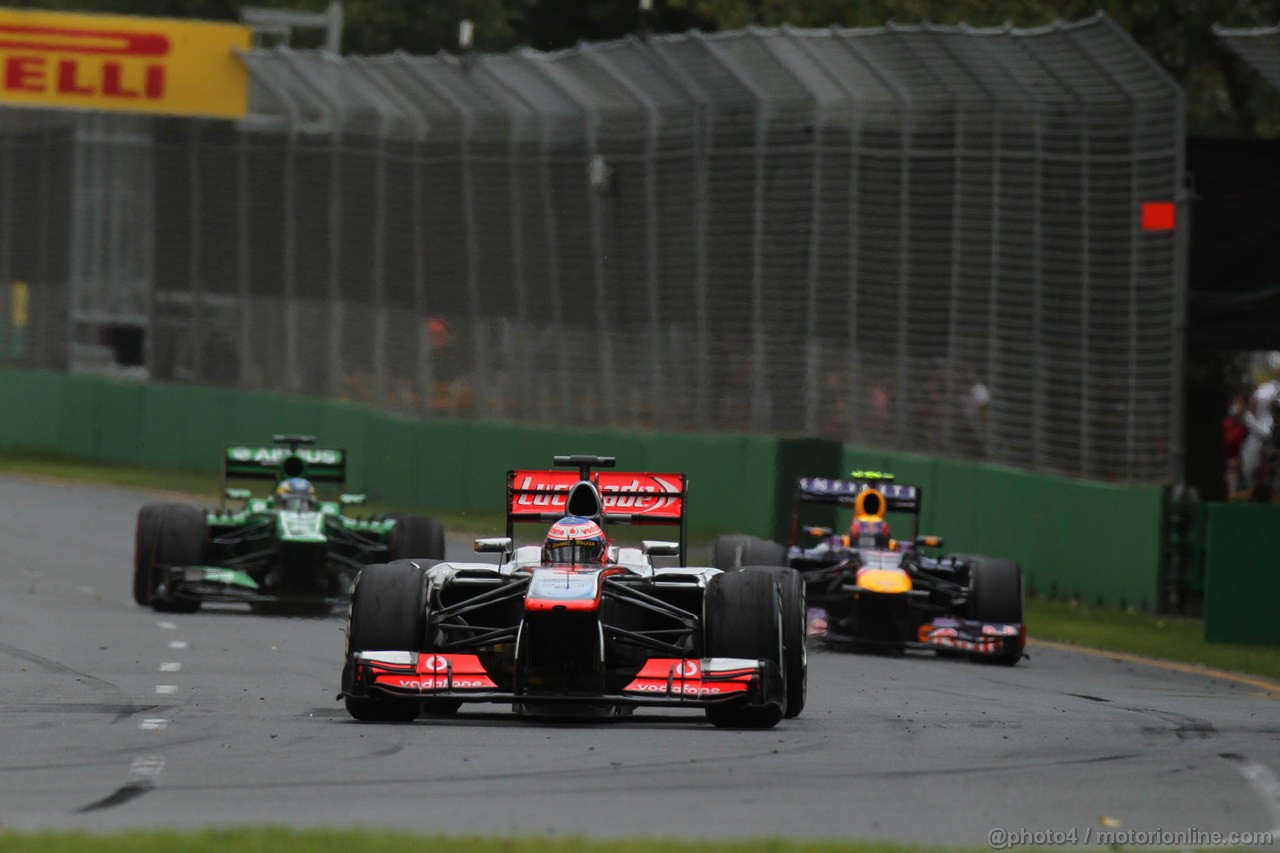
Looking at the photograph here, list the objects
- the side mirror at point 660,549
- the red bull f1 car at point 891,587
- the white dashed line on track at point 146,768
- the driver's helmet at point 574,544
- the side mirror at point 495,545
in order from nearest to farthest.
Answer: the white dashed line on track at point 146,768, the driver's helmet at point 574,544, the side mirror at point 495,545, the side mirror at point 660,549, the red bull f1 car at point 891,587

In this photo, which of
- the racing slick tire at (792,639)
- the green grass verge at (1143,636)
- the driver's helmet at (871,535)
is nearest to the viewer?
the racing slick tire at (792,639)

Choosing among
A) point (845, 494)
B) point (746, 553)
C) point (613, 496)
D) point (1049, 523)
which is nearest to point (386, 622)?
point (613, 496)

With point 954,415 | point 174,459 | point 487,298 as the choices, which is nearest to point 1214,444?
point 954,415

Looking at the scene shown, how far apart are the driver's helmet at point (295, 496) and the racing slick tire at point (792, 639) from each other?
25.4 ft

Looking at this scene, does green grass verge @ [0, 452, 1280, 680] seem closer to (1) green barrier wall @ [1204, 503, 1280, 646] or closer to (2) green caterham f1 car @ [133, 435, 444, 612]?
(1) green barrier wall @ [1204, 503, 1280, 646]

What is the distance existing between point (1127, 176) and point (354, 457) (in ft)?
47.6

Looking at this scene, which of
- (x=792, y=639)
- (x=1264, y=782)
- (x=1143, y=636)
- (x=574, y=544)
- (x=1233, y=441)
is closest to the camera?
(x=1264, y=782)

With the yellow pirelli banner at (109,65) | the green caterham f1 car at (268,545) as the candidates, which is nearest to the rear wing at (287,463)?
the green caterham f1 car at (268,545)

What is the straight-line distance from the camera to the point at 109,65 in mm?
37844

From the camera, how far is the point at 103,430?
37938 millimetres

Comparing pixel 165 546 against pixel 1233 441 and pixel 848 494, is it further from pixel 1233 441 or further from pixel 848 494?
pixel 1233 441

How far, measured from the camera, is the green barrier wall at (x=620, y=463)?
885 inches

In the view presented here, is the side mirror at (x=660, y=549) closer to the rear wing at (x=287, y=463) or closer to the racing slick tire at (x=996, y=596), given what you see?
the racing slick tire at (x=996, y=596)

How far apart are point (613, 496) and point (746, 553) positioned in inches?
161
